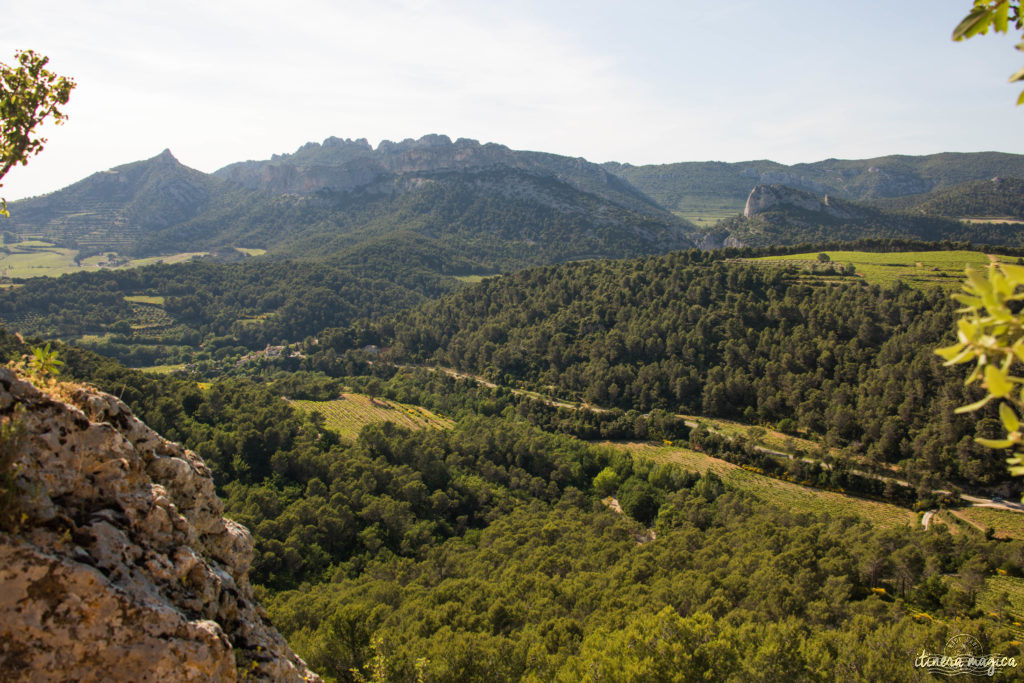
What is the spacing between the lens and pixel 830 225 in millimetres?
174125

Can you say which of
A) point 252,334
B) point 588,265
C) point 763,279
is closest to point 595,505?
point 763,279

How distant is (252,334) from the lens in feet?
396

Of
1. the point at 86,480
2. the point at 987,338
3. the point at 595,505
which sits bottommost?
the point at 595,505

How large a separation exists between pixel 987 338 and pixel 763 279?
93.3m

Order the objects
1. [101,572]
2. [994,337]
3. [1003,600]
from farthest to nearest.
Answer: [1003,600], [101,572], [994,337]

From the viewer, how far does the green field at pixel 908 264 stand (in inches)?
2963

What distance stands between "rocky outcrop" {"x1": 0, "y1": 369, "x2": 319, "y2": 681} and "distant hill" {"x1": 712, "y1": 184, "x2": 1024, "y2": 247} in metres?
185

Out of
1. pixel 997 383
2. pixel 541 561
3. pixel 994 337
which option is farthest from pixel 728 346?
pixel 997 383

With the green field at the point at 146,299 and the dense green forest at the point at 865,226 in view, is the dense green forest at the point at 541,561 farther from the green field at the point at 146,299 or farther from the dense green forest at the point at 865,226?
the dense green forest at the point at 865,226

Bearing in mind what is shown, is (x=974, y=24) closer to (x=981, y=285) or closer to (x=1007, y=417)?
(x=981, y=285)

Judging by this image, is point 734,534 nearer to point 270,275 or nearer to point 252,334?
point 252,334

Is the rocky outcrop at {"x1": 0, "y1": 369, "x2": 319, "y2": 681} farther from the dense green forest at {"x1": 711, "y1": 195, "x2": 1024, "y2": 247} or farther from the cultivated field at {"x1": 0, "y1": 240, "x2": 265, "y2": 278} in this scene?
the dense green forest at {"x1": 711, "y1": 195, "x2": 1024, "y2": 247}

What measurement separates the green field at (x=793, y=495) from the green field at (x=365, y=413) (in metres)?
32.9

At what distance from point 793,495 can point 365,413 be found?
57083mm
